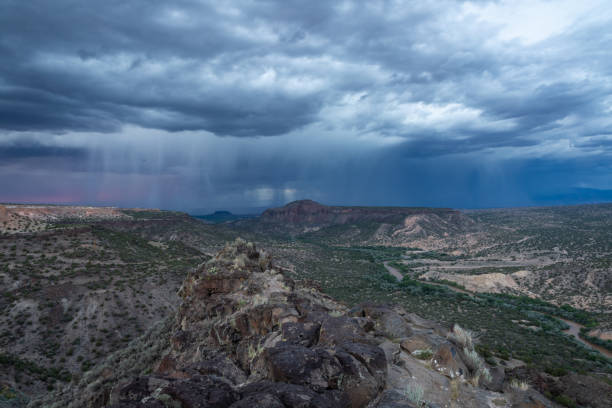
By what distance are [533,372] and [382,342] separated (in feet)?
24.7

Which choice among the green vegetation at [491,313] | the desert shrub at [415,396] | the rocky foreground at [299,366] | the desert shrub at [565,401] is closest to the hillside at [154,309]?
the desert shrub at [565,401]

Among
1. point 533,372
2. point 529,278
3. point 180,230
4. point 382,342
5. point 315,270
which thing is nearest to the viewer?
point 382,342

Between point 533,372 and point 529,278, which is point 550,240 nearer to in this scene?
point 529,278

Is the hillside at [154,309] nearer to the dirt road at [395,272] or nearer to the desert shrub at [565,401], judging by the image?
the desert shrub at [565,401]

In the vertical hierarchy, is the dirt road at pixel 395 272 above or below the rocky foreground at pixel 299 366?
below

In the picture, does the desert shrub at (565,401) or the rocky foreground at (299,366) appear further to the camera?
the desert shrub at (565,401)

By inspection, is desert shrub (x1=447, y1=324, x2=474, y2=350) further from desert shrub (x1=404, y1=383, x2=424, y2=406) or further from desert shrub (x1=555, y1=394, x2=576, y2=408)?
desert shrub (x1=404, y1=383, x2=424, y2=406)

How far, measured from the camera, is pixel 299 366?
6980mm

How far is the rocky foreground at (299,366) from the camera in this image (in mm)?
6453

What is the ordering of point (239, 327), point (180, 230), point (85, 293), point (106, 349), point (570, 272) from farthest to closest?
point (180, 230) < point (570, 272) < point (85, 293) < point (106, 349) < point (239, 327)

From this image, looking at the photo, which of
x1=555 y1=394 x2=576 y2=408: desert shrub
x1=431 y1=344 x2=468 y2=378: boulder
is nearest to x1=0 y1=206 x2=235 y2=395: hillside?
x1=431 y1=344 x2=468 y2=378: boulder

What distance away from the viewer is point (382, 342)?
39.3 feet

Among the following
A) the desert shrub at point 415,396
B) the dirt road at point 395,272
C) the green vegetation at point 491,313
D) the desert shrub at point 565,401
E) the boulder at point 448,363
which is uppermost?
the desert shrub at point 415,396

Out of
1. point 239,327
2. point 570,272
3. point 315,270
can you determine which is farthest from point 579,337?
point 315,270
